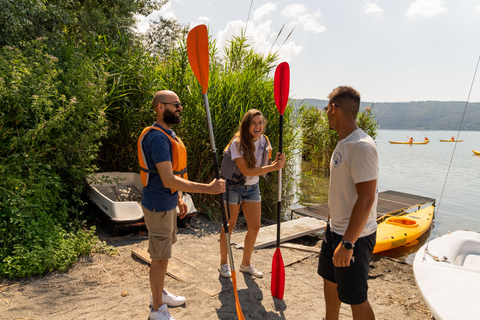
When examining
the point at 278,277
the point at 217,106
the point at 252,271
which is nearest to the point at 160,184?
the point at 278,277

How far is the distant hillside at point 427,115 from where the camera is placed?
116 m

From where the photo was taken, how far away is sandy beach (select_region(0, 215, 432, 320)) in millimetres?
2838

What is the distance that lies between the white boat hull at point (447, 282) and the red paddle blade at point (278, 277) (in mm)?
1256

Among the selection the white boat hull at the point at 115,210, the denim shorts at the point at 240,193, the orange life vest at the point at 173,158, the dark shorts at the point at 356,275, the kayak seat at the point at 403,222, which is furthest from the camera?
the kayak seat at the point at 403,222

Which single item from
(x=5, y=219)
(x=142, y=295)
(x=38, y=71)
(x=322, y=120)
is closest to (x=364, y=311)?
(x=142, y=295)

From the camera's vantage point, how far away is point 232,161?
10.7 feet

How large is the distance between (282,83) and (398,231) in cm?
431

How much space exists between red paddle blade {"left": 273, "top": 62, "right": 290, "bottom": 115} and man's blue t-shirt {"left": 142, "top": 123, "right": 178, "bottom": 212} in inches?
60.2

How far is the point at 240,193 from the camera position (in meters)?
3.35

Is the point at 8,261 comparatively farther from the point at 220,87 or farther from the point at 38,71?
the point at 220,87

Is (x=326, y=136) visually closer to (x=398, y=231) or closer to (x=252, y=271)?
(x=398, y=231)

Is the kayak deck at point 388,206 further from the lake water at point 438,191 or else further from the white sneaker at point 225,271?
the white sneaker at point 225,271

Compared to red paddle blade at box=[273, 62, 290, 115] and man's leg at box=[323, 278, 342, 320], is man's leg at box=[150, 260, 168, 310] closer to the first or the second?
man's leg at box=[323, 278, 342, 320]

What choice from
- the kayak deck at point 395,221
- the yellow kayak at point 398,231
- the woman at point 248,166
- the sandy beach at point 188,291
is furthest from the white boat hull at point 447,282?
the woman at point 248,166
